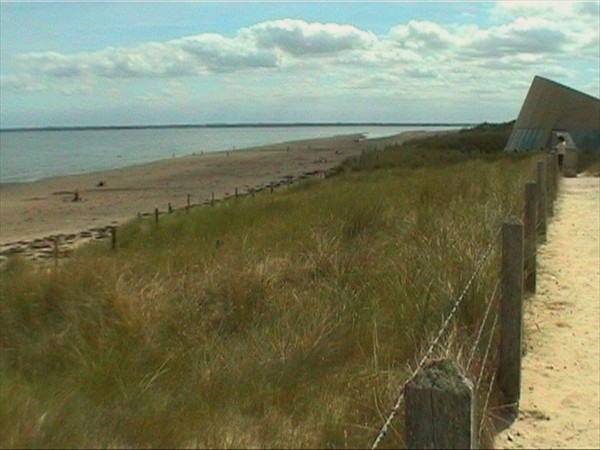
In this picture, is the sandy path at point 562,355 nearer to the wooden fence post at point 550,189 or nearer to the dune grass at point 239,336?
the dune grass at point 239,336

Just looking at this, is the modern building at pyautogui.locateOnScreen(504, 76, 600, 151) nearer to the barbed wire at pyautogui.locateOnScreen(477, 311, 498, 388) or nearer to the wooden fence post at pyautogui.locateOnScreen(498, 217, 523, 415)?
the barbed wire at pyautogui.locateOnScreen(477, 311, 498, 388)

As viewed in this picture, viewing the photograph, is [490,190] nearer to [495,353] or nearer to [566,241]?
[566,241]

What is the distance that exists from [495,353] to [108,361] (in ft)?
8.30

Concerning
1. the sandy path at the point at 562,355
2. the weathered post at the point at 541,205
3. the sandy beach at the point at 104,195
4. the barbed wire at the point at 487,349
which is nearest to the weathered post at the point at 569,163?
the weathered post at the point at 541,205

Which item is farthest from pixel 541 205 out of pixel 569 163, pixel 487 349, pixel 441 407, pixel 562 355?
pixel 569 163

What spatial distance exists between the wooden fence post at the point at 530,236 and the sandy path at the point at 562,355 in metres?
0.17

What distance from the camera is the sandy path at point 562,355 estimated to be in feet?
14.2

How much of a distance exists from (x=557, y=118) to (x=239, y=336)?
3390cm

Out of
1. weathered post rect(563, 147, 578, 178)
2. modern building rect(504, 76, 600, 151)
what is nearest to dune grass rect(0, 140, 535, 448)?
weathered post rect(563, 147, 578, 178)

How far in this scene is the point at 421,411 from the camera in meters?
2.65

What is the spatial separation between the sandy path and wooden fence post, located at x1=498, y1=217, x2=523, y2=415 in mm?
170

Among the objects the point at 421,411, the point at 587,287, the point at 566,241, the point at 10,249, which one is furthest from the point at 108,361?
the point at 10,249

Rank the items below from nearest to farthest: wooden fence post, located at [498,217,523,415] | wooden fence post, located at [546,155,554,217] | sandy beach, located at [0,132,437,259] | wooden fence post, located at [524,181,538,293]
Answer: wooden fence post, located at [498,217,523,415], wooden fence post, located at [524,181,538,293], wooden fence post, located at [546,155,554,217], sandy beach, located at [0,132,437,259]

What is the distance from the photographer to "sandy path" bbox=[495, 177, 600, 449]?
4.33 metres
